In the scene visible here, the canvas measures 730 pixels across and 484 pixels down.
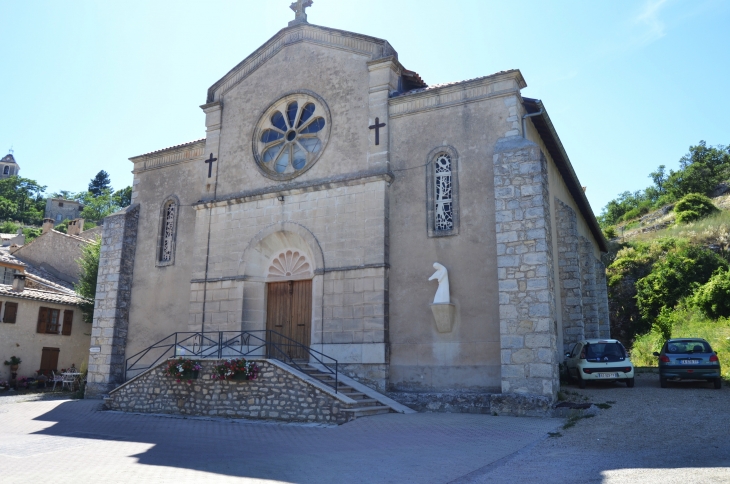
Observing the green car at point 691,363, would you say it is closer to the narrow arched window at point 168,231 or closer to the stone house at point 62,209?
the narrow arched window at point 168,231

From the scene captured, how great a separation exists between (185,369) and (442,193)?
7.06 m

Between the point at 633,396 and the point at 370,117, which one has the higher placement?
the point at 370,117

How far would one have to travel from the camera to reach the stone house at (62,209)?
80.2 metres

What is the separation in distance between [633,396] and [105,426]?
424 inches

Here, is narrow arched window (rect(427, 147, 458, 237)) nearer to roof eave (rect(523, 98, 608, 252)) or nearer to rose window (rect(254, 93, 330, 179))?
roof eave (rect(523, 98, 608, 252))

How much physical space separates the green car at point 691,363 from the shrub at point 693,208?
27.3m

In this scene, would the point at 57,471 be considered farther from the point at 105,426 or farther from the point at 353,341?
the point at 353,341

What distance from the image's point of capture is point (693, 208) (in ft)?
126

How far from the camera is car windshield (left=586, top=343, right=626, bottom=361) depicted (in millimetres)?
13856

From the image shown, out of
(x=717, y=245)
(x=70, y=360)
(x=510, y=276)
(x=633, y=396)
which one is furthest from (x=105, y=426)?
(x=717, y=245)

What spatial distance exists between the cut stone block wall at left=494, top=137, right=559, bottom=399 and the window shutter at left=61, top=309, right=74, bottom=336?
19222 mm

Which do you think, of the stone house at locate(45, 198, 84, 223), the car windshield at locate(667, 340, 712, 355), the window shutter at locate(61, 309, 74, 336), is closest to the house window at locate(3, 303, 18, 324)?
the window shutter at locate(61, 309, 74, 336)

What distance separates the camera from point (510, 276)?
12086 millimetres

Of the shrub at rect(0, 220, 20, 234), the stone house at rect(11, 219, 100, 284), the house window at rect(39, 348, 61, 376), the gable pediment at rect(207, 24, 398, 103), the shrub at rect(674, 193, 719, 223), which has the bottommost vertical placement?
the house window at rect(39, 348, 61, 376)
